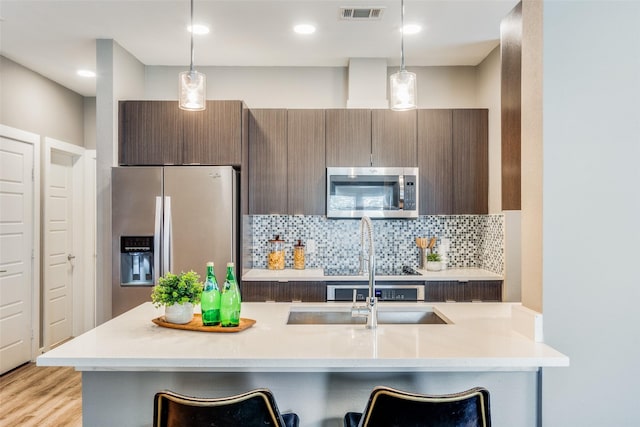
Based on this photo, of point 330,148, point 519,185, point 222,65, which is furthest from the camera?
point 222,65

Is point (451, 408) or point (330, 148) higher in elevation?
point (330, 148)

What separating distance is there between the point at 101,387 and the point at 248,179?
230 cm

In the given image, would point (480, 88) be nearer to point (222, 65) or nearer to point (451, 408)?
point (222, 65)

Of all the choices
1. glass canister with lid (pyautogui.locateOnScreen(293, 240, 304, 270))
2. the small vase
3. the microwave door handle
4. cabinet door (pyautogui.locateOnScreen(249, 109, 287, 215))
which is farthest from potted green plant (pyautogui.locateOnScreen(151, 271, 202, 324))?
the microwave door handle

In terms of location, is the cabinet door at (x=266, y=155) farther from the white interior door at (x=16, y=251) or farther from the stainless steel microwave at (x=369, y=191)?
the white interior door at (x=16, y=251)

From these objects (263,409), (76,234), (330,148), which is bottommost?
(263,409)

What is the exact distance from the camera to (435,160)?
3.82m

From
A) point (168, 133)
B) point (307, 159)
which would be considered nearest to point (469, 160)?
point (307, 159)

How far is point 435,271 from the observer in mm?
3814

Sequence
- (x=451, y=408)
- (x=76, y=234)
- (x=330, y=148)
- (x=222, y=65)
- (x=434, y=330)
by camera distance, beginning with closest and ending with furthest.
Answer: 1. (x=451, y=408)
2. (x=434, y=330)
3. (x=330, y=148)
4. (x=222, y=65)
5. (x=76, y=234)

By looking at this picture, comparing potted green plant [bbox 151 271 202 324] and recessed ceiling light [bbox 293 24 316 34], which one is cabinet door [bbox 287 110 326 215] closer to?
recessed ceiling light [bbox 293 24 316 34]

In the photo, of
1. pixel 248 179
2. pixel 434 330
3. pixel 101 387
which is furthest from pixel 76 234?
pixel 434 330

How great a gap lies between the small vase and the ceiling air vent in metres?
2.20

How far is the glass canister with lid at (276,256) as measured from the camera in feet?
13.0
